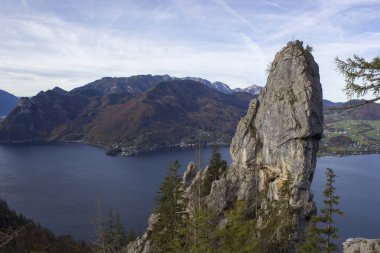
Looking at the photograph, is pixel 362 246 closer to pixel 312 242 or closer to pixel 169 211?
pixel 312 242

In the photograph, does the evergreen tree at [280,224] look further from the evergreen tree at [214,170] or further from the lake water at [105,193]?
the lake water at [105,193]

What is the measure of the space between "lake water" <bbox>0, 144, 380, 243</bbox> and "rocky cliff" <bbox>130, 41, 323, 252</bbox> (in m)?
45.5

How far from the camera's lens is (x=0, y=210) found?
105 meters

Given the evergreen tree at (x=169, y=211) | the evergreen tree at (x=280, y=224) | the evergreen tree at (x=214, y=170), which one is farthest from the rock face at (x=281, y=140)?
the evergreen tree at (x=169, y=211)

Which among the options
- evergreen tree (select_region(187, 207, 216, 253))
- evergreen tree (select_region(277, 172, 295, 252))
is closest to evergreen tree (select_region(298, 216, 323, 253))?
evergreen tree (select_region(277, 172, 295, 252))

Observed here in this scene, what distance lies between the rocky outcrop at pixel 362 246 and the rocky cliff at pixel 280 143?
22437 millimetres

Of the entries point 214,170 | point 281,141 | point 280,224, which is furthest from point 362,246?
point 214,170

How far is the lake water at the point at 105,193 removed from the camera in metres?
106

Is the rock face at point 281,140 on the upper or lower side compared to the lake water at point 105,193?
upper

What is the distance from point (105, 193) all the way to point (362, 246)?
411 ft

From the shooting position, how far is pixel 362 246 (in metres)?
20.5

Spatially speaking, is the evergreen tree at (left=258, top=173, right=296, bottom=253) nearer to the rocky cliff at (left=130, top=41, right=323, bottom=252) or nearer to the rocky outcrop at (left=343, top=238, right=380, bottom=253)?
the rocky cliff at (left=130, top=41, right=323, bottom=252)

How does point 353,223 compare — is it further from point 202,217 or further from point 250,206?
point 202,217

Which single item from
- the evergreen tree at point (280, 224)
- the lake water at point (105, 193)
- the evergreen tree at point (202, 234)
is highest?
the evergreen tree at point (202, 234)
